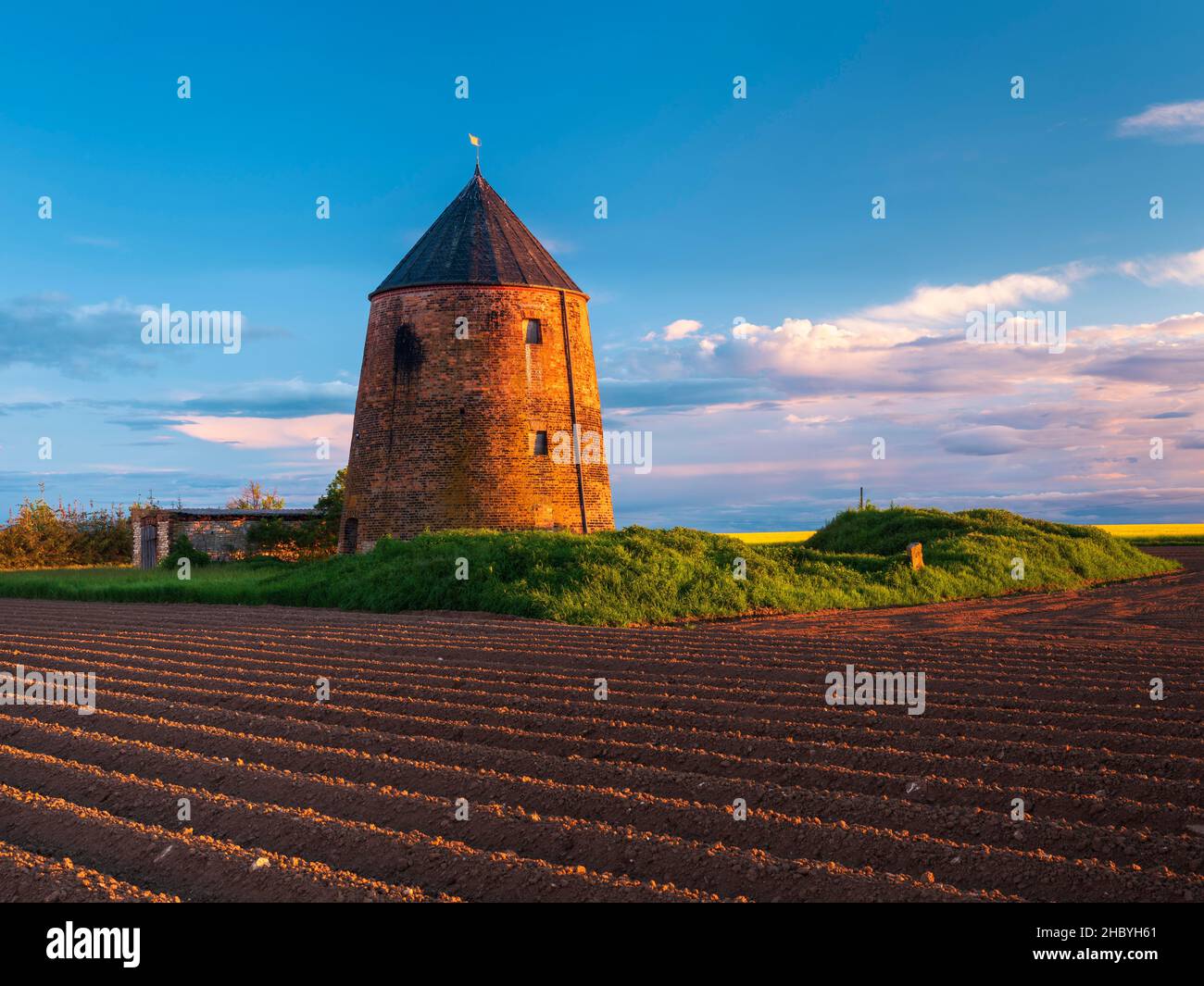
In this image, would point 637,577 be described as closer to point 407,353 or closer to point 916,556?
point 916,556

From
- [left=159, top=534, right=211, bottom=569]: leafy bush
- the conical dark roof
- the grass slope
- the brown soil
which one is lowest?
the brown soil

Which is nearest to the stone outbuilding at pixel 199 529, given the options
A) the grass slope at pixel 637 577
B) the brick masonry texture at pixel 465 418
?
the grass slope at pixel 637 577

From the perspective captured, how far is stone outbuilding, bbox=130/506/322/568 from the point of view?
33844 mm

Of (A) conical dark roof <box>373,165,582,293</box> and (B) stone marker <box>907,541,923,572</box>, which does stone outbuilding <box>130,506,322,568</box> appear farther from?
(B) stone marker <box>907,541,923,572</box>

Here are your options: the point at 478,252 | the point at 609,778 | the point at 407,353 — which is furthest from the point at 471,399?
the point at 609,778

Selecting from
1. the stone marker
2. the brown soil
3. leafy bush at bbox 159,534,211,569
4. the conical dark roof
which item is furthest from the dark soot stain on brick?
the brown soil

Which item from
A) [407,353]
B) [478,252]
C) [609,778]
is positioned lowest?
[609,778]

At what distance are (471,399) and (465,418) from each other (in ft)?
1.64

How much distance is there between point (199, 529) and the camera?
33.9 meters

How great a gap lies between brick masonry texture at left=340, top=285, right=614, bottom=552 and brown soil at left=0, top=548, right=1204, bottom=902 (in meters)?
14.4

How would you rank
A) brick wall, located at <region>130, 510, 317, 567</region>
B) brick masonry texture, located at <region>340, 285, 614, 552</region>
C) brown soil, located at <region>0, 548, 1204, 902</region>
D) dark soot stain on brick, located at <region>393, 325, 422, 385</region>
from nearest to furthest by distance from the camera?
brown soil, located at <region>0, 548, 1204, 902</region> → brick masonry texture, located at <region>340, 285, 614, 552</region> → dark soot stain on brick, located at <region>393, 325, 422, 385</region> → brick wall, located at <region>130, 510, 317, 567</region>

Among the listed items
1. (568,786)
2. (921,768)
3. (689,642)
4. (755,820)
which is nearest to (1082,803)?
(921,768)

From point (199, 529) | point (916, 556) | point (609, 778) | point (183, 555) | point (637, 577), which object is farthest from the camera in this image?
point (199, 529)
